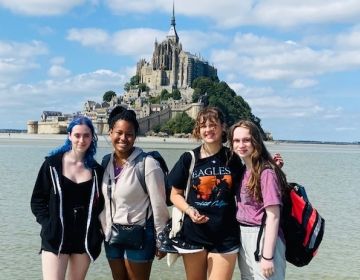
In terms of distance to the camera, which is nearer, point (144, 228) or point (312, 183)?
point (144, 228)

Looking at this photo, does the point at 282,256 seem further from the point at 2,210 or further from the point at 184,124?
the point at 184,124

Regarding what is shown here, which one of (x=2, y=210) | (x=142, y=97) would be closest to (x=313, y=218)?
(x=2, y=210)

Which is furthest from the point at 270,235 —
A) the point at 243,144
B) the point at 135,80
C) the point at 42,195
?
the point at 135,80

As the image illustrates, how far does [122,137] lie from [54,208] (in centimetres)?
81

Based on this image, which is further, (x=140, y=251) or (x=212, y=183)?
(x=140, y=251)

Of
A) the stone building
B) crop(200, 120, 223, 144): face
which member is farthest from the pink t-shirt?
the stone building

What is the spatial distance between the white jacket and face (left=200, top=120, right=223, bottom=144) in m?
0.47

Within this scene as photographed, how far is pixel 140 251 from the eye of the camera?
4.29 meters

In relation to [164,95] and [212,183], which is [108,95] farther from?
[212,183]

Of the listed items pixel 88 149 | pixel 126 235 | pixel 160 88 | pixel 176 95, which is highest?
pixel 160 88

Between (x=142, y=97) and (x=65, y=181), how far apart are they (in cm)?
9999

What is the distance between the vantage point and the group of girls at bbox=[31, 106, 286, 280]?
13.3 feet

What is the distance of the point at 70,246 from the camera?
13.4 ft

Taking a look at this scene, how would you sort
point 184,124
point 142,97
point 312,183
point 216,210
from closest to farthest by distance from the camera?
1. point 216,210
2. point 312,183
3. point 184,124
4. point 142,97
